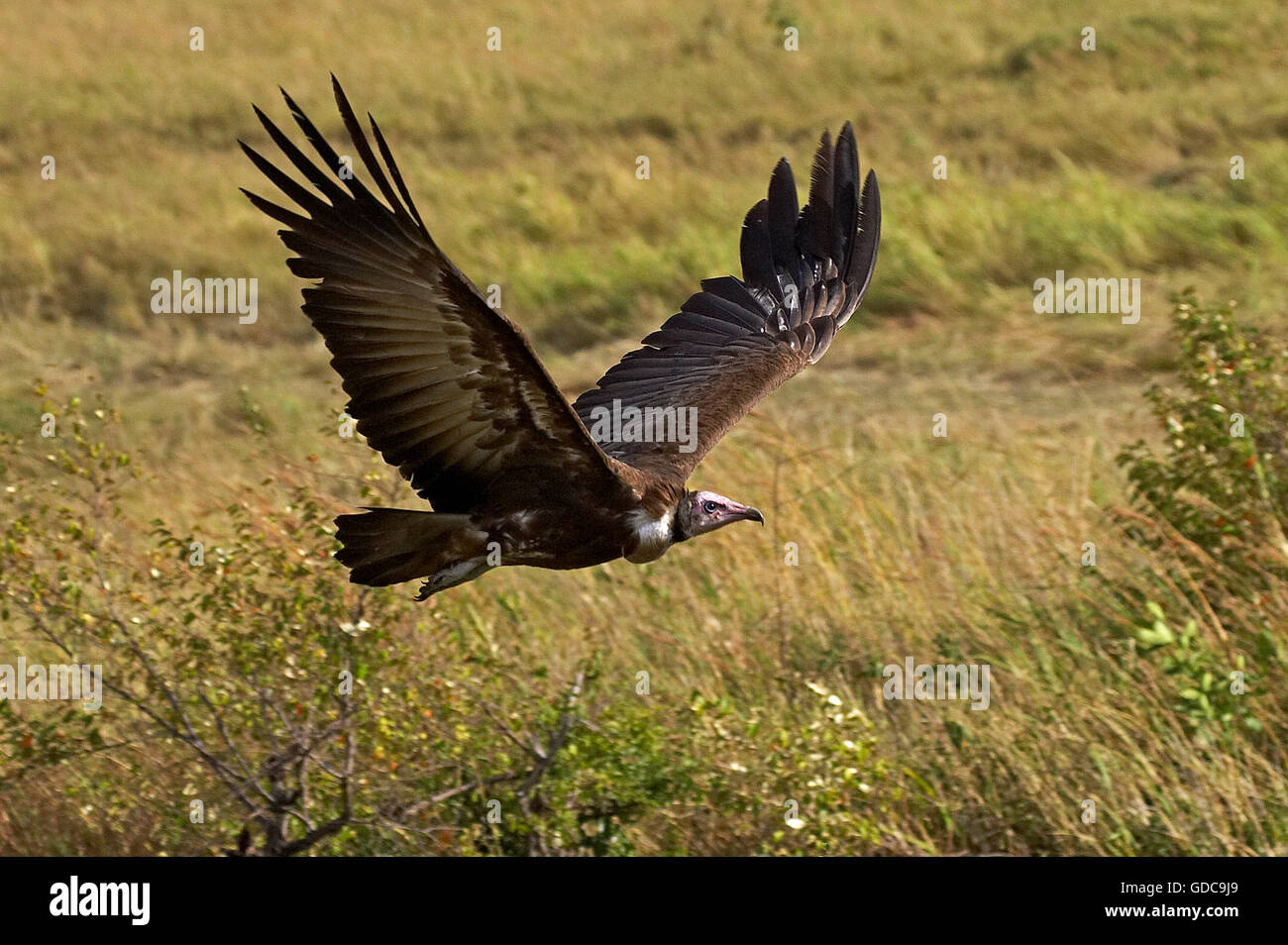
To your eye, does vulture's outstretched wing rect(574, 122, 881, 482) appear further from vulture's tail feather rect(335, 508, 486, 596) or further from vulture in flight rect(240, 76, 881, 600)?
vulture's tail feather rect(335, 508, 486, 596)

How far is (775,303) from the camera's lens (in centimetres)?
693

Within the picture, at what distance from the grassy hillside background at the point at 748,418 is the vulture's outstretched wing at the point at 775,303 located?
860 millimetres

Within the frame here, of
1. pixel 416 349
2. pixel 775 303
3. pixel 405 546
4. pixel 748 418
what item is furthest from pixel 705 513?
pixel 748 418

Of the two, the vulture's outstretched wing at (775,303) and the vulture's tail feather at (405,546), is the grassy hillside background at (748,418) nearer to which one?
the vulture's outstretched wing at (775,303)

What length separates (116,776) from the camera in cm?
594

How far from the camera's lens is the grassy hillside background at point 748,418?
5.76 m

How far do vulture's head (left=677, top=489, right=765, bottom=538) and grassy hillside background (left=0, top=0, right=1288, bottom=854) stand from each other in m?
0.68

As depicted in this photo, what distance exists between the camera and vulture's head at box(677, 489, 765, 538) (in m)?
5.05

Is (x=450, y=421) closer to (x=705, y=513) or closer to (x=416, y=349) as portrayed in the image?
(x=416, y=349)

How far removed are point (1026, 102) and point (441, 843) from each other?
14.9 meters

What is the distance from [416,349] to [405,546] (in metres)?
0.62

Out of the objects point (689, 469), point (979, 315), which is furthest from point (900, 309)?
point (689, 469)
